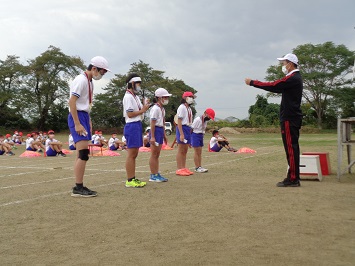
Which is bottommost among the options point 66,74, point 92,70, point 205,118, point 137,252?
point 137,252

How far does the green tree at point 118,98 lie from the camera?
2320 inches

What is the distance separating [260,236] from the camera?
162 inches

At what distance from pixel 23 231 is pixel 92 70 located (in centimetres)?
334

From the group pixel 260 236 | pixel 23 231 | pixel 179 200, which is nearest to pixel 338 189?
pixel 179 200

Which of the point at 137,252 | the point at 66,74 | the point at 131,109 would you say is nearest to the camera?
the point at 137,252

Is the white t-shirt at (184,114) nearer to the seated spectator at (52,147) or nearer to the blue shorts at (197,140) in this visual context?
the blue shorts at (197,140)

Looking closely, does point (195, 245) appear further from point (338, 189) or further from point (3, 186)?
point (3, 186)

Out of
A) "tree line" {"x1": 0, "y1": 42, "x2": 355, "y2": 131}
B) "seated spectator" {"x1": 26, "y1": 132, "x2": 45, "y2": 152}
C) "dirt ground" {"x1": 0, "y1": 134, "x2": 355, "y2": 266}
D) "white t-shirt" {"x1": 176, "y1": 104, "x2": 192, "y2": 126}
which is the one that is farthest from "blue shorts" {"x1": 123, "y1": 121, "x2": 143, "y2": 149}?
"tree line" {"x1": 0, "y1": 42, "x2": 355, "y2": 131}

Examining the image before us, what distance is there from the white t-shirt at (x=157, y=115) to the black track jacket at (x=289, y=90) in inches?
88.6

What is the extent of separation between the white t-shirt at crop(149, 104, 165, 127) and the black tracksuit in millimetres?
2251

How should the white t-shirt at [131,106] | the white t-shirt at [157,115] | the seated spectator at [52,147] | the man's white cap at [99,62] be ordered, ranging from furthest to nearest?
the seated spectator at [52,147]
the white t-shirt at [157,115]
the white t-shirt at [131,106]
the man's white cap at [99,62]

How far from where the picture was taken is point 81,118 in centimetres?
680

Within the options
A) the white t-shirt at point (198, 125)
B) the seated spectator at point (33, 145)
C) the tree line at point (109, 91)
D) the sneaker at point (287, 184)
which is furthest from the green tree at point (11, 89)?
the sneaker at point (287, 184)

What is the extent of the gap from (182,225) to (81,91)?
3.25 meters
